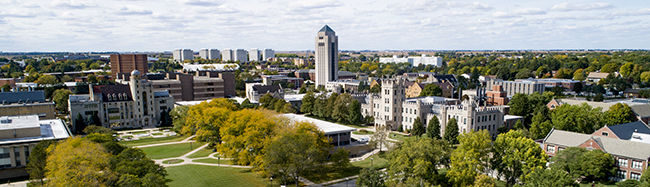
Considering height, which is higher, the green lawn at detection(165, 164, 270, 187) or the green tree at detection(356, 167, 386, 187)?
the green tree at detection(356, 167, 386, 187)

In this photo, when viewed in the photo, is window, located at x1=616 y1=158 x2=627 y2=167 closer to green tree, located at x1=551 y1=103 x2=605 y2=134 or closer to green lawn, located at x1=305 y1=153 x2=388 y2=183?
green tree, located at x1=551 y1=103 x2=605 y2=134

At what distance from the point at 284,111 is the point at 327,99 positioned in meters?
12.8

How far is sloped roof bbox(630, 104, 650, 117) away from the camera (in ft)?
280

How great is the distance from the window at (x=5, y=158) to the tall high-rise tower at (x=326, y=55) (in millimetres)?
124903

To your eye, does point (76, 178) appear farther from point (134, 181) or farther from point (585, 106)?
point (585, 106)

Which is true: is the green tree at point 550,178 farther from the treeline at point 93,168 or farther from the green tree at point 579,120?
the treeline at point 93,168

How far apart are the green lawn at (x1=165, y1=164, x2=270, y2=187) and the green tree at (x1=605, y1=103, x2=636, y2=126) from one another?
68.1m

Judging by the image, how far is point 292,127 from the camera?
59.7 metres

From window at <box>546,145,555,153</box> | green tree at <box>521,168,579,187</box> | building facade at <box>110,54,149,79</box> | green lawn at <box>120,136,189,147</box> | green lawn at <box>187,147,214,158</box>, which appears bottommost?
green lawn at <box>187,147,214,158</box>

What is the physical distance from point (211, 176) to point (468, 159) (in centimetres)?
3407

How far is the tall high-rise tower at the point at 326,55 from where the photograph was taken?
172200mm

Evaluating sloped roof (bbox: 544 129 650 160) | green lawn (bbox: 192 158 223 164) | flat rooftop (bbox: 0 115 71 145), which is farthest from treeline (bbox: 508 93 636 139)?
flat rooftop (bbox: 0 115 71 145)

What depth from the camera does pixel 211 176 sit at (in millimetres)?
57656

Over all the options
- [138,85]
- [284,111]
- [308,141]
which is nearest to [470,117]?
[308,141]
